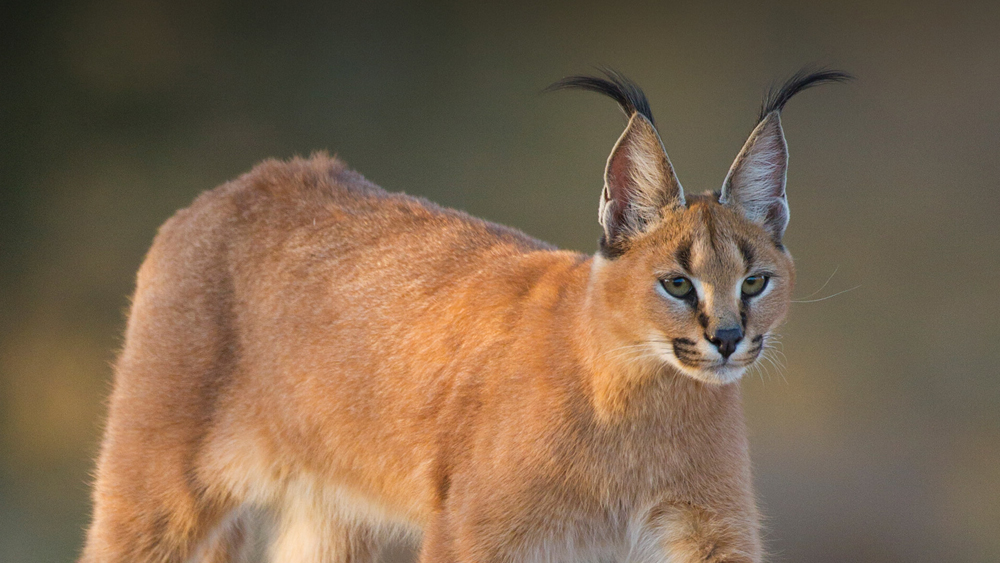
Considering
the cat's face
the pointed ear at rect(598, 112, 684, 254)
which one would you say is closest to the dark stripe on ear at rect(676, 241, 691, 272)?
the cat's face

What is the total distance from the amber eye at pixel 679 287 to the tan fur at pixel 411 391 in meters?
0.03

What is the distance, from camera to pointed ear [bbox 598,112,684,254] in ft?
8.96

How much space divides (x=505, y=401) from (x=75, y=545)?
3877mm

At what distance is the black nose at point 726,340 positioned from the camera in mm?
2572

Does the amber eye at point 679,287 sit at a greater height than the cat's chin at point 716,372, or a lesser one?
greater

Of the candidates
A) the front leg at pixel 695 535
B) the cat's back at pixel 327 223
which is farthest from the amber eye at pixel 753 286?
the cat's back at pixel 327 223

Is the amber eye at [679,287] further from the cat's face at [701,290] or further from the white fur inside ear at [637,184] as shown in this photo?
the white fur inside ear at [637,184]

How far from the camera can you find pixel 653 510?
9.48 ft

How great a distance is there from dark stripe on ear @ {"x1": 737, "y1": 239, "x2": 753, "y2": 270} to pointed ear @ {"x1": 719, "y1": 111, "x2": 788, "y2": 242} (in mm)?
112

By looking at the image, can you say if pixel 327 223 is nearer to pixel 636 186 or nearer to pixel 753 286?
pixel 636 186

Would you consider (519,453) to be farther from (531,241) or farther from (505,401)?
(531,241)

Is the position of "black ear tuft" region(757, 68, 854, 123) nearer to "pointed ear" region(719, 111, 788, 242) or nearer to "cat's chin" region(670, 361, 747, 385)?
"pointed ear" region(719, 111, 788, 242)

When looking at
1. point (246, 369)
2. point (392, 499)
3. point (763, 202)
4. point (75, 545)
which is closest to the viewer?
point (763, 202)

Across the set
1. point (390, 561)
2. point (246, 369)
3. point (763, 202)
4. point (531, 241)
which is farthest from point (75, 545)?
point (763, 202)
